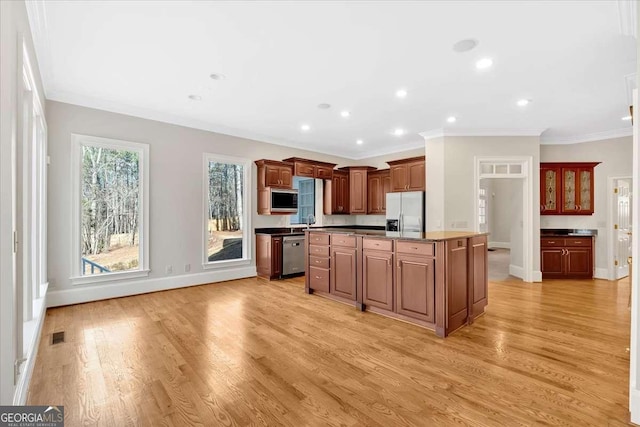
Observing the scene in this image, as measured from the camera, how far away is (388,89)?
3816 millimetres

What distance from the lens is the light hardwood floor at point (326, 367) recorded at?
6.11 feet

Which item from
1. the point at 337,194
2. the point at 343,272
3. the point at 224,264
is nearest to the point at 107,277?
the point at 224,264

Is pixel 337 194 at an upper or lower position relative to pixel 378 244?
upper

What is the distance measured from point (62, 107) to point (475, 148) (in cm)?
655

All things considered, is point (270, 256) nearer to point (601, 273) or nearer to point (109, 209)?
point (109, 209)

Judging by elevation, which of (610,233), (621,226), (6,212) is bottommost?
(610,233)

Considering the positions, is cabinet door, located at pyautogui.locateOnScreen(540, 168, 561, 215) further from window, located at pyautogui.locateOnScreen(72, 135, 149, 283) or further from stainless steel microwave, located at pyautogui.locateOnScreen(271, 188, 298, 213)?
window, located at pyautogui.locateOnScreen(72, 135, 149, 283)

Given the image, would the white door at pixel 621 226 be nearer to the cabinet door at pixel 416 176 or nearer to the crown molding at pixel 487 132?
the crown molding at pixel 487 132

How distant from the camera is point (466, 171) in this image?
18.2 ft

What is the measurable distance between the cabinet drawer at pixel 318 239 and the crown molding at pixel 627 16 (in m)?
3.57

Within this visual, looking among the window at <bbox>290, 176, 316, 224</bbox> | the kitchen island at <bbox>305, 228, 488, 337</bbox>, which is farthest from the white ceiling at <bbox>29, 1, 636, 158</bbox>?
the window at <bbox>290, 176, 316, 224</bbox>

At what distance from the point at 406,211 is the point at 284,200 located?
8.21 ft

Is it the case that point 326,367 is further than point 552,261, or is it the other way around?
point 552,261

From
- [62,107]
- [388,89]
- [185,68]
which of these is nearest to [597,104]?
[388,89]
